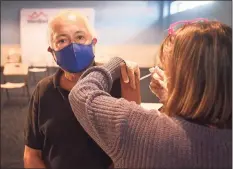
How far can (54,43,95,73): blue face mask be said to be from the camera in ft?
3.35

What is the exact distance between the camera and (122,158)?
671mm

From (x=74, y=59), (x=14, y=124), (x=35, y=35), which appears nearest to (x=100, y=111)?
(x=74, y=59)

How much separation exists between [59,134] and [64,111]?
81 millimetres

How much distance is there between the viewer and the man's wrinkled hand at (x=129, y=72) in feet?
3.01

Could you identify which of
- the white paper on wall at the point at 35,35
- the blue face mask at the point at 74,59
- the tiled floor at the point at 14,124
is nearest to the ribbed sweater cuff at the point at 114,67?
the blue face mask at the point at 74,59

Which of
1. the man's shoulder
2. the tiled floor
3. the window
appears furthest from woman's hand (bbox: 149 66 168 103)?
the window

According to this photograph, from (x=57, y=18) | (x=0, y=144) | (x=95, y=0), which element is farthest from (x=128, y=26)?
(x=57, y=18)

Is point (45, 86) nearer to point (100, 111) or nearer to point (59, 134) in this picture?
point (59, 134)

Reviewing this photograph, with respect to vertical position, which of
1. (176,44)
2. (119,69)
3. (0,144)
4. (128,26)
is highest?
(176,44)

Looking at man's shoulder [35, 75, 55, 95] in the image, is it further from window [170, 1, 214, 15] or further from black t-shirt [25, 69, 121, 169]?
window [170, 1, 214, 15]

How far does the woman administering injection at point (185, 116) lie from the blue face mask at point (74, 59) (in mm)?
362

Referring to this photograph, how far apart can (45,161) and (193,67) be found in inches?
27.7

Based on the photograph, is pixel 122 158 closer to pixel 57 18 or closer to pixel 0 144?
pixel 57 18

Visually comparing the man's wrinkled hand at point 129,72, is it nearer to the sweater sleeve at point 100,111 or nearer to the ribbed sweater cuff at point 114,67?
the ribbed sweater cuff at point 114,67
